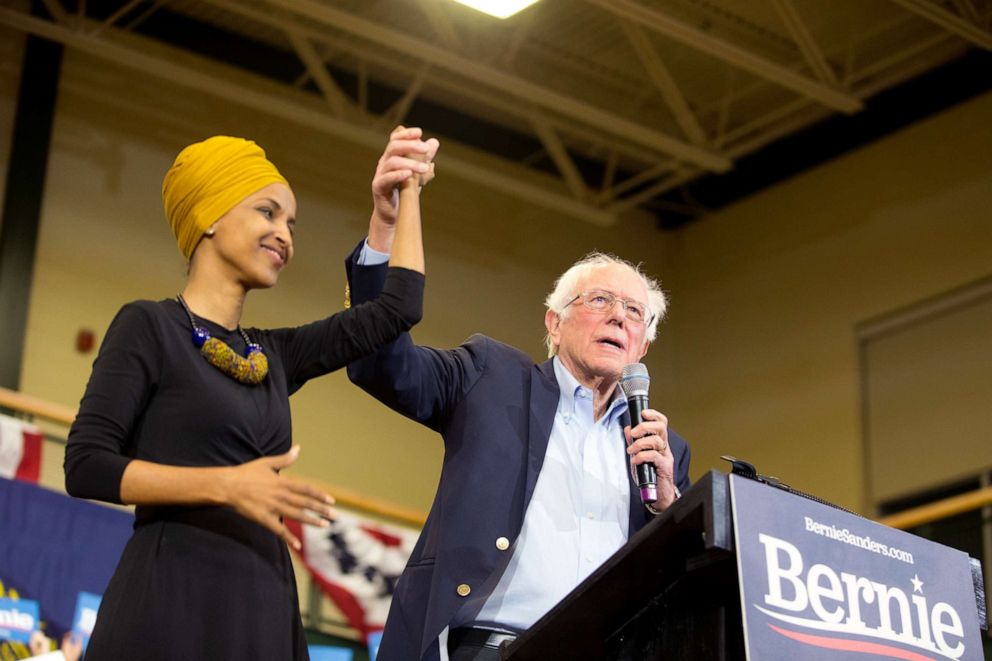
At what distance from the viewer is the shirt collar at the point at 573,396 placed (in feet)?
10.5

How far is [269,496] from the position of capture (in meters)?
1.99

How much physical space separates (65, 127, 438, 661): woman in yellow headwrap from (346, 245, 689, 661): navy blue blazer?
26 cm

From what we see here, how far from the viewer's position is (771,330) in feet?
30.6

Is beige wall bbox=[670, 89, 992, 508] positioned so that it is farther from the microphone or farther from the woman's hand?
the woman's hand

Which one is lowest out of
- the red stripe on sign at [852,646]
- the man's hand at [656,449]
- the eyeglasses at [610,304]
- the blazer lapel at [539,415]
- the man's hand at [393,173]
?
the red stripe on sign at [852,646]

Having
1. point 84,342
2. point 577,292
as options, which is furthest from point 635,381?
point 84,342

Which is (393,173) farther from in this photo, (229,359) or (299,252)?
(299,252)

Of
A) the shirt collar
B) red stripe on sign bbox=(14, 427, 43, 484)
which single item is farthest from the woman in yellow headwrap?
red stripe on sign bbox=(14, 427, 43, 484)

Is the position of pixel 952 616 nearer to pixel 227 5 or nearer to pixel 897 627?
pixel 897 627

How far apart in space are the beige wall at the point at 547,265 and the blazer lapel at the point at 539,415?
4.72m

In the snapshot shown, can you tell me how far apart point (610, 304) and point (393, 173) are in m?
0.97

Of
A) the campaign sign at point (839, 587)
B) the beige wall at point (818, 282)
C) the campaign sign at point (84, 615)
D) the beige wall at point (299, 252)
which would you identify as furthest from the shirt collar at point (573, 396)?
the beige wall at point (818, 282)

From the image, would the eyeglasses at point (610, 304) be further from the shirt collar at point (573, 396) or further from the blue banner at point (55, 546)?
the blue banner at point (55, 546)

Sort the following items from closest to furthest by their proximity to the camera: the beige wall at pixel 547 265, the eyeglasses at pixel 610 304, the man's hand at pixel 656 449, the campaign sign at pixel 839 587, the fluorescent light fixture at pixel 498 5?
the campaign sign at pixel 839 587 < the man's hand at pixel 656 449 < the eyeglasses at pixel 610 304 < the fluorescent light fixture at pixel 498 5 < the beige wall at pixel 547 265
